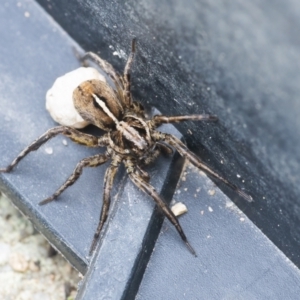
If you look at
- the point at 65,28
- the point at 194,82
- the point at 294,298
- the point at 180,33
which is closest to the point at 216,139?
the point at 194,82

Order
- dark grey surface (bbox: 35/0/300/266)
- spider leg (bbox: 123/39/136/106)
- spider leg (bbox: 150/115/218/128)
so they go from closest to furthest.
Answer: dark grey surface (bbox: 35/0/300/266), spider leg (bbox: 150/115/218/128), spider leg (bbox: 123/39/136/106)

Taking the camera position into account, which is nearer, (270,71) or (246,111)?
(270,71)

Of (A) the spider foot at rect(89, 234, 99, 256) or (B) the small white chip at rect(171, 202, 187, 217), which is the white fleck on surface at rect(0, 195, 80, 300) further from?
(B) the small white chip at rect(171, 202, 187, 217)

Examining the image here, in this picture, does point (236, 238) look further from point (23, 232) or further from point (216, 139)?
point (23, 232)

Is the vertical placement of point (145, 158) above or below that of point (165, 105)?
below

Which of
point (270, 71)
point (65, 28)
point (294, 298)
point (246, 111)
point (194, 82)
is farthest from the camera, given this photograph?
point (65, 28)

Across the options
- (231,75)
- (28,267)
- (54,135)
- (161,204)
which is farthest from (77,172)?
(231,75)

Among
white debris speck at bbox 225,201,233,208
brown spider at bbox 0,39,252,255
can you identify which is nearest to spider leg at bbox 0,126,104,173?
brown spider at bbox 0,39,252,255
